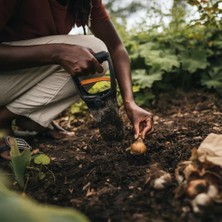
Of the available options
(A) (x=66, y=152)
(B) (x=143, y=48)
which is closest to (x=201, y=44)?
(B) (x=143, y=48)

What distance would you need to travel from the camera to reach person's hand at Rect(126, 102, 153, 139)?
2.00 meters

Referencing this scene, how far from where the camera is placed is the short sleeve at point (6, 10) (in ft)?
6.23

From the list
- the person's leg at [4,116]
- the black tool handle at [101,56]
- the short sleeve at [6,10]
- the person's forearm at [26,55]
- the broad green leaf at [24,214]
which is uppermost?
the broad green leaf at [24,214]

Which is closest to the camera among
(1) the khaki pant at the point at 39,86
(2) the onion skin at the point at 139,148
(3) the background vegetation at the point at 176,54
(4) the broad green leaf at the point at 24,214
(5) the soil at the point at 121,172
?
(4) the broad green leaf at the point at 24,214

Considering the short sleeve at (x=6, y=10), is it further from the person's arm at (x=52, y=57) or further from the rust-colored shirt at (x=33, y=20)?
the person's arm at (x=52, y=57)

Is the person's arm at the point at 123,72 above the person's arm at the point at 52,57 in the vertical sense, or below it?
below

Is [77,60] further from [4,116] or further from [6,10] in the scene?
[4,116]

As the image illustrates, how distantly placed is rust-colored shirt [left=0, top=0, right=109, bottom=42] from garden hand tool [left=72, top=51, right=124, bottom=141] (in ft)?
1.32

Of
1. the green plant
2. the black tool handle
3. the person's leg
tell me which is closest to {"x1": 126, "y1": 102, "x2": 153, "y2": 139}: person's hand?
the black tool handle

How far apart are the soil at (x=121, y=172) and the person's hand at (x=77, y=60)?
0.46m

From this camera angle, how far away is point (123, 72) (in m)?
2.39

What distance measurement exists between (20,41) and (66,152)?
71 centimetres

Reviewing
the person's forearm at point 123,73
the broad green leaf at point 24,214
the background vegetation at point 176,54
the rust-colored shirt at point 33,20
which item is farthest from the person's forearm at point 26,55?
the broad green leaf at point 24,214

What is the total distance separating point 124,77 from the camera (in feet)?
7.74
